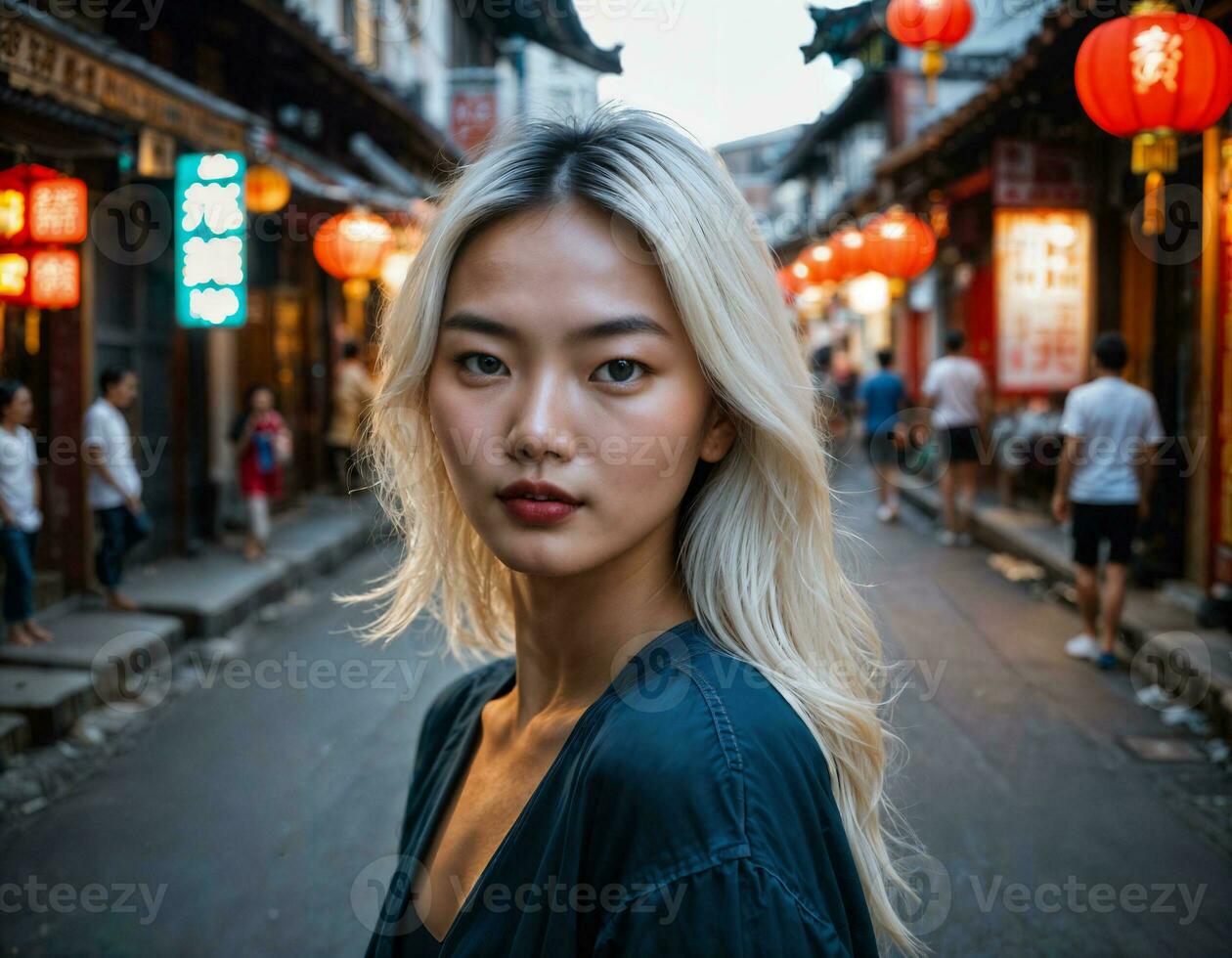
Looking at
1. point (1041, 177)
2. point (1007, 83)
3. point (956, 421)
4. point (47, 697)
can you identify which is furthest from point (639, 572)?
point (956, 421)

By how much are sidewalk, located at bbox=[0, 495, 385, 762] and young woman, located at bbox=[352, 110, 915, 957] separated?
45.9 inches

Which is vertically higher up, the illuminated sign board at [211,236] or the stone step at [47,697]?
the illuminated sign board at [211,236]

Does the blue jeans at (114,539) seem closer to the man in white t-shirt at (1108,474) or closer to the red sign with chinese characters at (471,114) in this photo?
the man in white t-shirt at (1108,474)

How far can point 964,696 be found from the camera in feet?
21.2

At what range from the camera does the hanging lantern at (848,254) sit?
14.1 metres

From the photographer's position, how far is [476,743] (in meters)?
1.84

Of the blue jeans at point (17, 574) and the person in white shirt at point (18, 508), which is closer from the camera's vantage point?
the person in white shirt at point (18, 508)

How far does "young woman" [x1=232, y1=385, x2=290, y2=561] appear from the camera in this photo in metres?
10.4

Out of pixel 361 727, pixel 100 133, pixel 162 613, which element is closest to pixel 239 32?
pixel 100 133

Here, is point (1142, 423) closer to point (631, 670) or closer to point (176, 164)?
point (631, 670)

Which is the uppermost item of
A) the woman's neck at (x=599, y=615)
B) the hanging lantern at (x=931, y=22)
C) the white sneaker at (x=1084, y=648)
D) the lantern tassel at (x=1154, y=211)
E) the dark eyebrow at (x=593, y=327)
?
the hanging lantern at (x=931, y=22)

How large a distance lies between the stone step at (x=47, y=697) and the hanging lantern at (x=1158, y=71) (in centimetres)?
681

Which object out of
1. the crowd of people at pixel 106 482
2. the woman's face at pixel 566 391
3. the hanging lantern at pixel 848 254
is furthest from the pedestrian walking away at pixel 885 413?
the woman's face at pixel 566 391

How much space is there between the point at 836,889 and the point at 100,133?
661cm
